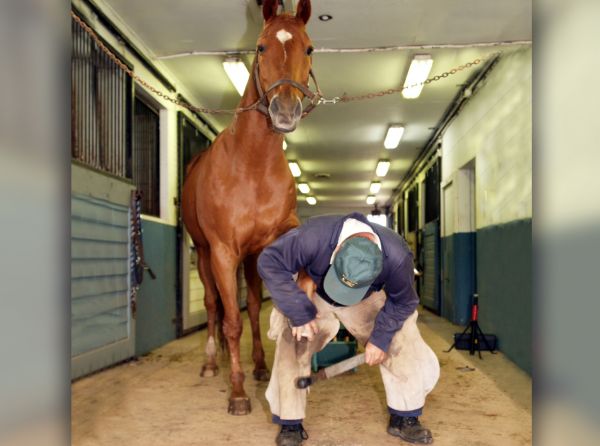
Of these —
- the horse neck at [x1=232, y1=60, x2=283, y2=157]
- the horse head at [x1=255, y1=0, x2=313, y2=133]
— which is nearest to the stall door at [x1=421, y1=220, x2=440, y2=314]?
the horse neck at [x1=232, y1=60, x2=283, y2=157]

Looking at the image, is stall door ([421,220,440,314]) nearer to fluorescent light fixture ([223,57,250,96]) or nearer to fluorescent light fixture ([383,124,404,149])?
fluorescent light fixture ([383,124,404,149])

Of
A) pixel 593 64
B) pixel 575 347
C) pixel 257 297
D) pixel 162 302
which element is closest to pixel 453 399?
pixel 257 297

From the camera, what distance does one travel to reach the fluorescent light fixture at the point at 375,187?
15970 mm

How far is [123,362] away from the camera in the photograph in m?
4.73

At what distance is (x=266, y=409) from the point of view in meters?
3.31

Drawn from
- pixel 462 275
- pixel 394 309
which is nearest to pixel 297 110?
pixel 394 309

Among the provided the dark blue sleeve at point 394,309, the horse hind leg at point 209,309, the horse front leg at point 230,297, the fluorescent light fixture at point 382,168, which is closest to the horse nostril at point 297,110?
the dark blue sleeve at point 394,309

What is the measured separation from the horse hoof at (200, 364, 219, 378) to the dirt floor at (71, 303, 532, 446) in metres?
0.05

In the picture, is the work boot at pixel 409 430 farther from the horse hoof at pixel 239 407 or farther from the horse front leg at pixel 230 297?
the horse front leg at pixel 230 297

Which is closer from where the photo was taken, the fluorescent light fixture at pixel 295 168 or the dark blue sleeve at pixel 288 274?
the dark blue sleeve at pixel 288 274

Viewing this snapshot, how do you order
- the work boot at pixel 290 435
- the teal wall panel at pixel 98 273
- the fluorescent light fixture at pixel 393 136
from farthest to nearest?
the fluorescent light fixture at pixel 393 136 < the teal wall panel at pixel 98 273 < the work boot at pixel 290 435

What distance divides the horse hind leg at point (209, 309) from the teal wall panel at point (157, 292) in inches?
28.8

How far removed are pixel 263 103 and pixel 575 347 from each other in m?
2.45

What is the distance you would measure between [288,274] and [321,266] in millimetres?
193
